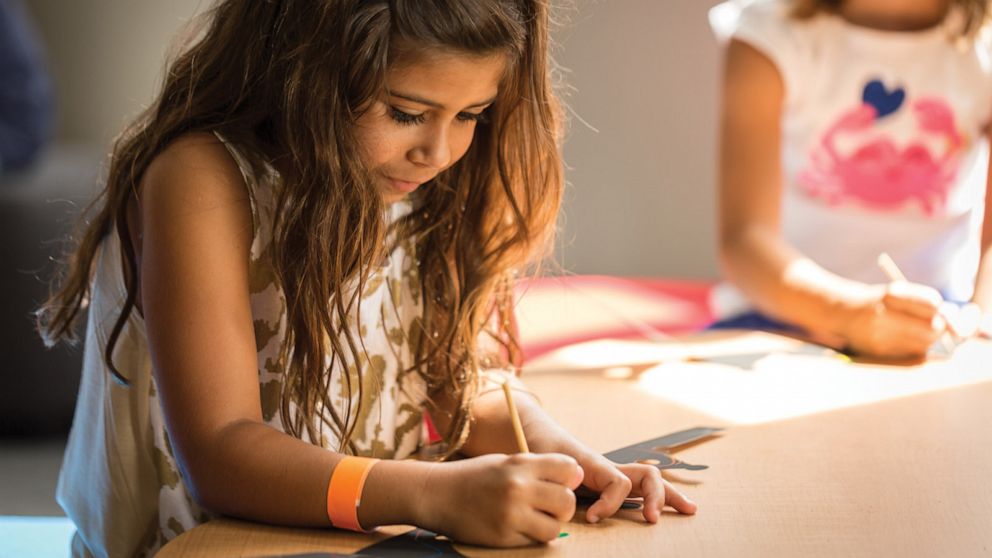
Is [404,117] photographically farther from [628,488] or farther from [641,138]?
[641,138]

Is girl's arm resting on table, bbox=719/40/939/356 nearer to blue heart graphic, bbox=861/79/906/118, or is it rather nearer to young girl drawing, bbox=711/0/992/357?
young girl drawing, bbox=711/0/992/357

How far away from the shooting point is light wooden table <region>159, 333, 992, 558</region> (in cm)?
88

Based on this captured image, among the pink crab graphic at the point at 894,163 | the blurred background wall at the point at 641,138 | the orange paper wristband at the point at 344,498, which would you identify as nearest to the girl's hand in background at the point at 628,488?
the orange paper wristband at the point at 344,498

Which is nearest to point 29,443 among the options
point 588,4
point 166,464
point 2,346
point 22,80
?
point 2,346

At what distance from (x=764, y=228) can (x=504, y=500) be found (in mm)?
1110

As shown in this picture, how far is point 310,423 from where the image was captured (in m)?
1.07

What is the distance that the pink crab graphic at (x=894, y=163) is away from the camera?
1.89 m

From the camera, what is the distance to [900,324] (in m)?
1.45

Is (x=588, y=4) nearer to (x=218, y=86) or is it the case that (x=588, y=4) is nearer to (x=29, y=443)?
(x=29, y=443)

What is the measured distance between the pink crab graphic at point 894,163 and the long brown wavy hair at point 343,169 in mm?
837

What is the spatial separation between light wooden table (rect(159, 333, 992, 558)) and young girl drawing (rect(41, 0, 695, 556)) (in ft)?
0.12

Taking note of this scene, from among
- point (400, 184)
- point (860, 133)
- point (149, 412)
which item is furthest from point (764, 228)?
point (149, 412)

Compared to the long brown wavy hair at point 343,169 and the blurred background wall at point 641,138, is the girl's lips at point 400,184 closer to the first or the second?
the long brown wavy hair at point 343,169

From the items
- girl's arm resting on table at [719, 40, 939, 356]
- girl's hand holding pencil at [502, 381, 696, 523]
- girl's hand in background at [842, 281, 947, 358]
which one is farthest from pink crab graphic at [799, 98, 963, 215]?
girl's hand holding pencil at [502, 381, 696, 523]
